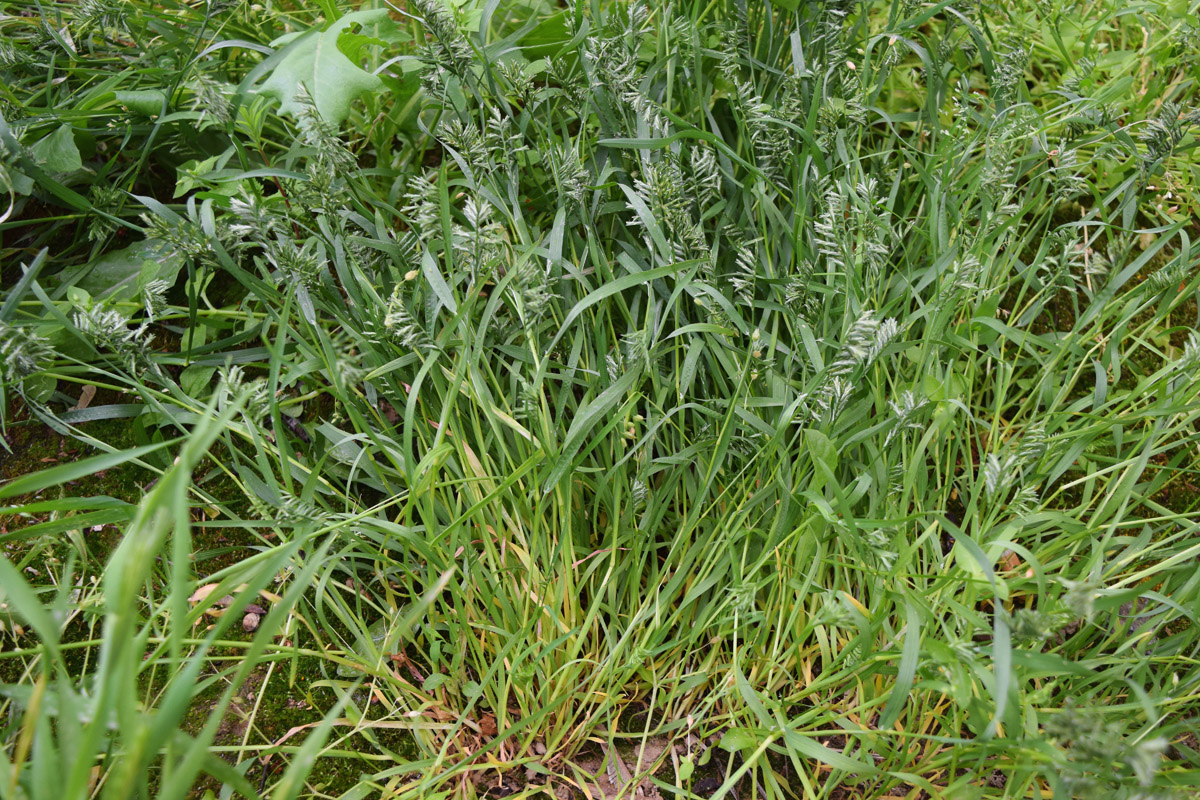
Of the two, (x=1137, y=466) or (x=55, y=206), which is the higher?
(x=55, y=206)

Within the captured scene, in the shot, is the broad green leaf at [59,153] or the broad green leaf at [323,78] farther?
the broad green leaf at [59,153]

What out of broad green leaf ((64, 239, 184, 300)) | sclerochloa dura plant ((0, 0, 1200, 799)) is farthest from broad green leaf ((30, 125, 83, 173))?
broad green leaf ((64, 239, 184, 300))

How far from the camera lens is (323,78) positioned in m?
1.23

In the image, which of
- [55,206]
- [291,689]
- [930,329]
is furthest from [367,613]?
[55,206]

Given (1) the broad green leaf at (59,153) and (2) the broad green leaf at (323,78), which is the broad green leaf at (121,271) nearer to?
(1) the broad green leaf at (59,153)

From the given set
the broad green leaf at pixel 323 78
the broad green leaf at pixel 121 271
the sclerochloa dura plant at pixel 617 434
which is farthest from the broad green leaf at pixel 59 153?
the broad green leaf at pixel 323 78

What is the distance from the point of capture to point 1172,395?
1145 millimetres

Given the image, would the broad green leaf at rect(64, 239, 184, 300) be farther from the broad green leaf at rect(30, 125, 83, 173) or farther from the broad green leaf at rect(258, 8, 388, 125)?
the broad green leaf at rect(258, 8, 388, 125)

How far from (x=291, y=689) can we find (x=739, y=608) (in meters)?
0.74

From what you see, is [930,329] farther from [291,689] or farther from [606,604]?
[291,689]

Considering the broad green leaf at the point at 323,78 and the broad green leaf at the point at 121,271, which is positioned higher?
the broad green leaf at the point at 323,78

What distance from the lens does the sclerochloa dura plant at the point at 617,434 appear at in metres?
1.04

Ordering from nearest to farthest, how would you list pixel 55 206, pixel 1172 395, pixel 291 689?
1. pixel 1172 395
2. pixel 291 689
3. pixel 55 206

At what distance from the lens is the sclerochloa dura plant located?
3.43 feet
